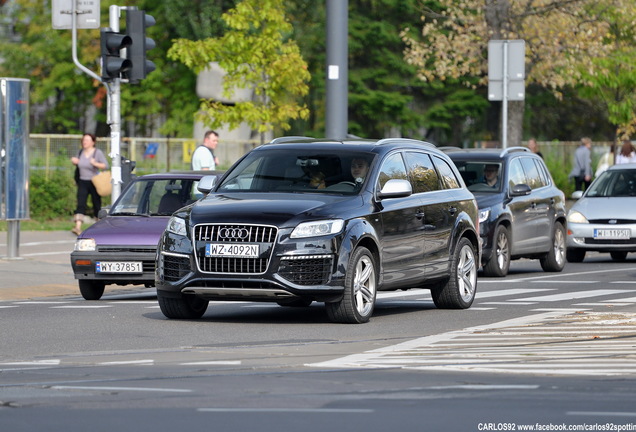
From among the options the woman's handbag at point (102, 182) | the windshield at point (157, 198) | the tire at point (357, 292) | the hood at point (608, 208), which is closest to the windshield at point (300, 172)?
the tire at point (357, 292)

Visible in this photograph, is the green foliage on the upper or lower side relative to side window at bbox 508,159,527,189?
lower

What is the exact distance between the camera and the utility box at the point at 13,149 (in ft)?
72.0

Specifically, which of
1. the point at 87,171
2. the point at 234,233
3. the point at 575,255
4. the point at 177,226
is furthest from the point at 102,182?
the point at 234,233

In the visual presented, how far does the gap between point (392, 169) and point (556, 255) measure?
8.64 m

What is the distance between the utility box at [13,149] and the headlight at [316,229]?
384 inches

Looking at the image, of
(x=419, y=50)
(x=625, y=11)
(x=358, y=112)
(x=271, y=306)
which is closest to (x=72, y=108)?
(x=358, y=112)

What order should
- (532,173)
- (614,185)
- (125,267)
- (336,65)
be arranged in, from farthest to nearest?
1. (614,185)
2. (336,65)
3. (532,173)
4. (125,267)

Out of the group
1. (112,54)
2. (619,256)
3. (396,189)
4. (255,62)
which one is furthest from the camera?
(255,62)

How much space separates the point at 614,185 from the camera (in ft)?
84.2

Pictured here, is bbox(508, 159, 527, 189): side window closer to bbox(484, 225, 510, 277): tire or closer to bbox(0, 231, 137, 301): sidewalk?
bbox(484, 225, 510, 277): tire

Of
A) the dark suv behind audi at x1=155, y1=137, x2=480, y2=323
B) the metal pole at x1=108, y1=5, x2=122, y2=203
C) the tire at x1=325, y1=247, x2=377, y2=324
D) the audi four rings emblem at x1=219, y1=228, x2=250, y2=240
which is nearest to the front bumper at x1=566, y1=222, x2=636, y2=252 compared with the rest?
the metal pole at x1=108, y1=5, x2=122, y2=203

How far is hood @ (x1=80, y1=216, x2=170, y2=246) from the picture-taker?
1705 cm

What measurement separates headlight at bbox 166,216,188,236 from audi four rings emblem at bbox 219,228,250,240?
16.0 inches

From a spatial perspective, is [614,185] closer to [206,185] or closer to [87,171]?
[87,171]
